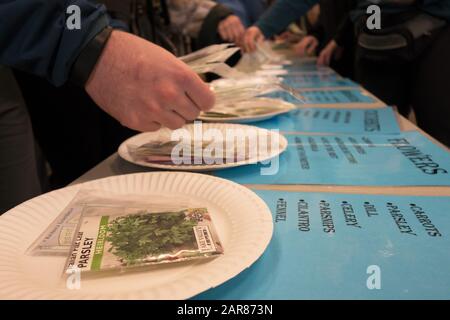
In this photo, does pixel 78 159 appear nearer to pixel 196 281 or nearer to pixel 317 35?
pixel 196 281

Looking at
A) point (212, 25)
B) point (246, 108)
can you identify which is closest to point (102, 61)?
point (246, 108)

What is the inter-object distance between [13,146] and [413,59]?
3.40 feet

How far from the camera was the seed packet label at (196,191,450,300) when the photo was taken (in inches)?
12.4

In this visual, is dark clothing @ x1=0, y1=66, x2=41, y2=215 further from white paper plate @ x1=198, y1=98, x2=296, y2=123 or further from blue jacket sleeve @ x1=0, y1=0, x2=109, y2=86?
white paper plate @ x1=198, y1=98, x2=296, y2=123

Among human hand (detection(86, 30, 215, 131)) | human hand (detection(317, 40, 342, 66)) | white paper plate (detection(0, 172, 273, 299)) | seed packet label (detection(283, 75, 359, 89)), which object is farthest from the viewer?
human hand (detection(317, 40, 342, 66))

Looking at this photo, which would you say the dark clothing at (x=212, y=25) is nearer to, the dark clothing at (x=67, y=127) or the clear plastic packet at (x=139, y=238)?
the dark clothing at (x=67, y=127)

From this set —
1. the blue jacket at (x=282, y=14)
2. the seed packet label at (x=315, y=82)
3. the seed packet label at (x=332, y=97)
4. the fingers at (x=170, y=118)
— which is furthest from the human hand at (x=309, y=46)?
the fingers at (x=170, y=118)

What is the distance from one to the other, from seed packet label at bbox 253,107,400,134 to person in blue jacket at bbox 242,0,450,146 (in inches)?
11.1

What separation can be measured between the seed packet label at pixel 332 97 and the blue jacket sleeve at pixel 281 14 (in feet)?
2.82

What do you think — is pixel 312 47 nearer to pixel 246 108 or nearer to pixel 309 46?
pixel 309 46

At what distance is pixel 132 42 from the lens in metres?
0.48

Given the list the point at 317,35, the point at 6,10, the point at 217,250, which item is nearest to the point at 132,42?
the point at 6,10

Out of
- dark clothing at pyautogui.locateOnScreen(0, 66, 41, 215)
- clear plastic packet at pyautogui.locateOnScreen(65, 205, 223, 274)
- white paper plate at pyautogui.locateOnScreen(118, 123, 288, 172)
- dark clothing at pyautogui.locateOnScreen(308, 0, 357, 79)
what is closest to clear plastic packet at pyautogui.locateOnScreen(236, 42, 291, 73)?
dark clothing at pyautogui.locateOnScreen(308, 0, 357, 79)

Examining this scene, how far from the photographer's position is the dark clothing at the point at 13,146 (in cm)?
68
